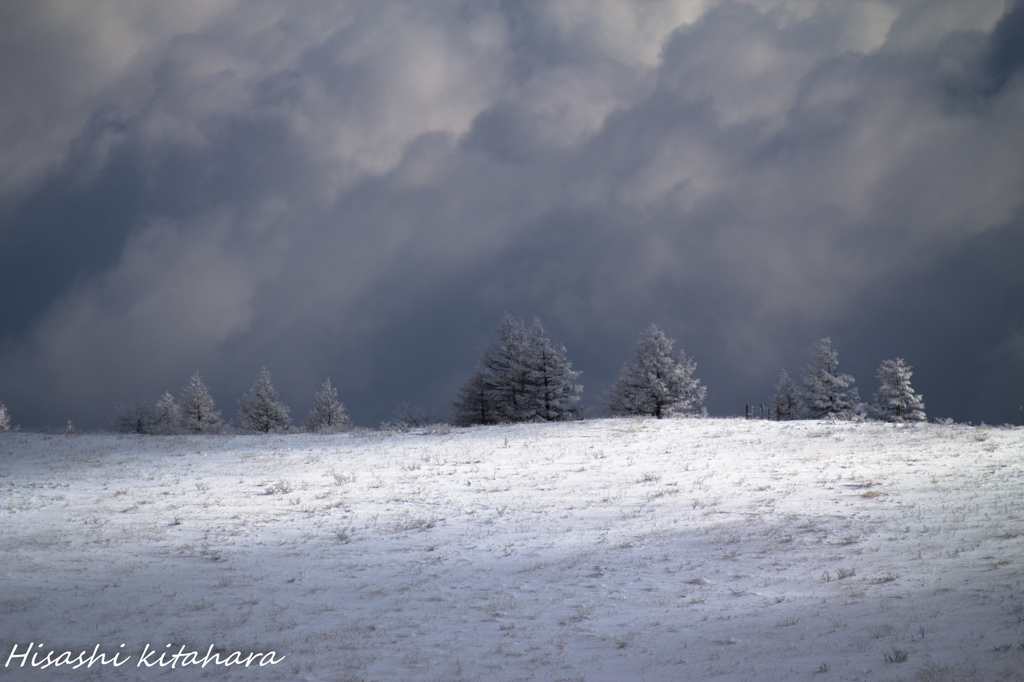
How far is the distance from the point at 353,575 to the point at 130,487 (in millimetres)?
10743

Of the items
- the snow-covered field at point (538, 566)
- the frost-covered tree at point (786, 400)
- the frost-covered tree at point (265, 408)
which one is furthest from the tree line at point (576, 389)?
the snow-covered field at point (538, 566)

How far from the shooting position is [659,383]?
48.0m

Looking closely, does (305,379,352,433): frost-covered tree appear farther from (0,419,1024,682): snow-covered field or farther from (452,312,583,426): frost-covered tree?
(0,419,1024,682): snow-covered field

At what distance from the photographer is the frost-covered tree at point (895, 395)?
5040 centimetres

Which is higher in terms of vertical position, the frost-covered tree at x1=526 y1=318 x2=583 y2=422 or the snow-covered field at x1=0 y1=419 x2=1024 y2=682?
the frost-covered tree at x1=526 y1=318 x2=583 y2=422

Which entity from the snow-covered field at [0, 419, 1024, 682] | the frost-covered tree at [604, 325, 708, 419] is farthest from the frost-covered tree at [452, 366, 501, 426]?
the snow-covered field at [0, 419, 1024, 682]

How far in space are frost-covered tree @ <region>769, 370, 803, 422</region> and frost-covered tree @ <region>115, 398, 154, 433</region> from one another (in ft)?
242

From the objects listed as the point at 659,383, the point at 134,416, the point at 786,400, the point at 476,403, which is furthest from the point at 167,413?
the point at 786,400

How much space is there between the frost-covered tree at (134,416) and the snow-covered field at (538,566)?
206 feet

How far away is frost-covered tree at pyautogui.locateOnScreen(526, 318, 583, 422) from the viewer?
1890 inches

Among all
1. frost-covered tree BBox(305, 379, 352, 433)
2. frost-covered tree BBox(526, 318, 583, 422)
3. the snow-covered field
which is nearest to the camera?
the snow-covered field

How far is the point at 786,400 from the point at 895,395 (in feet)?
56.6

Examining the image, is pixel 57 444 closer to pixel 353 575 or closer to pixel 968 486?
pixel 353 575

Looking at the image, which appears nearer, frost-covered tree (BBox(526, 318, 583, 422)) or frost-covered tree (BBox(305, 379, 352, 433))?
frost-covered tree (BBox(526, 318, 583, 422))
